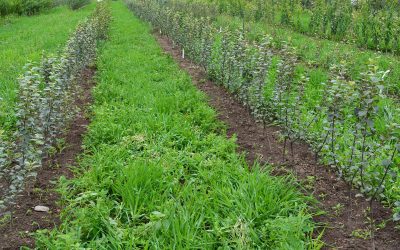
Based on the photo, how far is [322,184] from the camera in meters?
3.88

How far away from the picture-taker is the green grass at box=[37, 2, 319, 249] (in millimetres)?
2980

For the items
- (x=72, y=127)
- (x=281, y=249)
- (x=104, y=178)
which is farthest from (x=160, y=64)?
(x=281, y=249)

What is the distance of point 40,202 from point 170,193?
1174mm

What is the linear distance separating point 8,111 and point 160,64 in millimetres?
3734

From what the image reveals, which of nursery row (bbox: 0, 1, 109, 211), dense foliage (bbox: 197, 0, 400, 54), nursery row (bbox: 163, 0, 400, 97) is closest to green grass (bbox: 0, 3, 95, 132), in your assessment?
nursery row (bbox: 0, 1, 109, 211)

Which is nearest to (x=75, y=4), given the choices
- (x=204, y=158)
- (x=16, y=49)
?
(x=16, y=49)

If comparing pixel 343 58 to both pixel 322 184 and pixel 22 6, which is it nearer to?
pixel 322 184

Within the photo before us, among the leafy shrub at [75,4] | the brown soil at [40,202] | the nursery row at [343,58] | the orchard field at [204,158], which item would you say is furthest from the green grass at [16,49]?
the leafy shrub at [75,4]

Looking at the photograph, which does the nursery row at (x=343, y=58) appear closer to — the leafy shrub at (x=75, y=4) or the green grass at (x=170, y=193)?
the green grass at (x=170, y=193)

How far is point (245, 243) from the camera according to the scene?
2867mm

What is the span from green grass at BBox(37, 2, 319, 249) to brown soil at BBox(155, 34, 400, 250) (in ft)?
0.65

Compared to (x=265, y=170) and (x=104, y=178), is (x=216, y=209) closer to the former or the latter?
(x=265, y=170)

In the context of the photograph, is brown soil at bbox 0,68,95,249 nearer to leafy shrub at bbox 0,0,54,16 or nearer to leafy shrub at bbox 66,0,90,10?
leafy shrub at bbox 0,0,54,16

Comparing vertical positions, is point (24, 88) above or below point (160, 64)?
above
